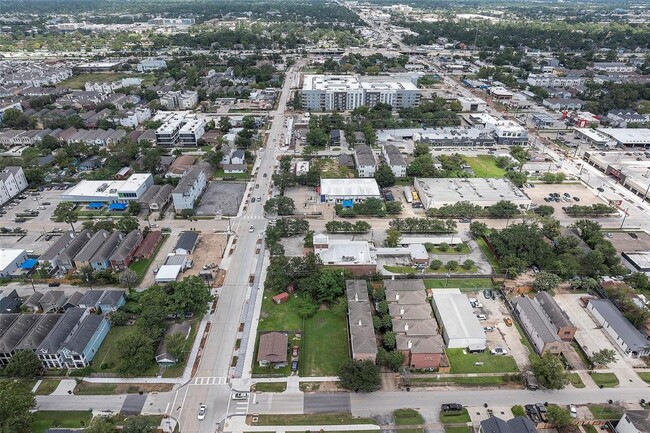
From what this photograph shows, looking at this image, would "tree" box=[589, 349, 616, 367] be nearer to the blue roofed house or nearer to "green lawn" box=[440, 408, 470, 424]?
"green lawn" box=[440, 408, 470, 424]

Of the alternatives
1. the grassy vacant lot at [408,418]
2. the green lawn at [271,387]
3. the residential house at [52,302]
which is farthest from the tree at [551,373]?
the residential house at [52,302]

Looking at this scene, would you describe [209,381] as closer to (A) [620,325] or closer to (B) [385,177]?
(A) [620,325]

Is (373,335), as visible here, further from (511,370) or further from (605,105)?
(605,105)

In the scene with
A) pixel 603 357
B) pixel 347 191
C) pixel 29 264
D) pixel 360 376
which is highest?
pixel 347 191

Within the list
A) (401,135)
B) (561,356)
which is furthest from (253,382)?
(401,135)

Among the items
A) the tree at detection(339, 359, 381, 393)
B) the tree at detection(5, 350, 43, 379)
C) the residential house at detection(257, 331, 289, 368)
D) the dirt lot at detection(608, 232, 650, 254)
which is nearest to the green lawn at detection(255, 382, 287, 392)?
the residential house at detection(257, 331, 289, 368)

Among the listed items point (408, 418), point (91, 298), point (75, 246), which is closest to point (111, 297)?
point (91, 298)

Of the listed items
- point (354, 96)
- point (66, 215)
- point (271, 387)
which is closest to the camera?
point (271, 387)
